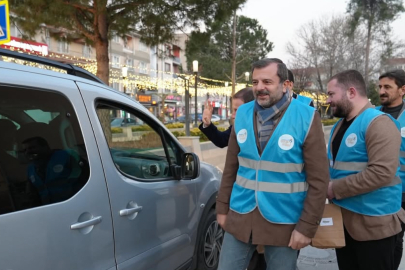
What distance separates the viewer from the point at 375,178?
7.13ft

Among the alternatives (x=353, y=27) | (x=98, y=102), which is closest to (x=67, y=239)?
(x=98, y=102)

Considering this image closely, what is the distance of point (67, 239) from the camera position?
1.91m

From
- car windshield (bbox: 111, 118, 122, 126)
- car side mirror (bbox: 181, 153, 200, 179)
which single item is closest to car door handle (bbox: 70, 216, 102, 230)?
car side mirror (bbox: 181, 153, 200, 179)

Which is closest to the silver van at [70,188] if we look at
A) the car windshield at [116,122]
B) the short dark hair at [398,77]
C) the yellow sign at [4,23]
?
the short dark hair at [398,77]

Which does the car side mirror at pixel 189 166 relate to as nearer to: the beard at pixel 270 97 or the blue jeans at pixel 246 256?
the blue jeans at pixel 246 256

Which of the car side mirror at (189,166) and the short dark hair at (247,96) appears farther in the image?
the short dark hair at (247,96)

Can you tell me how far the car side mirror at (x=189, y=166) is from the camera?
303 centimetres

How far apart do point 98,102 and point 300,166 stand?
127 centimetres

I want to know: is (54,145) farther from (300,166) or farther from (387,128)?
(387,128)

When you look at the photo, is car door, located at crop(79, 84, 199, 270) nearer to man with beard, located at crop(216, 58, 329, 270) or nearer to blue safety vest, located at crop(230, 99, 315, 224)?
man with beard, located at crop(216, 58, 329, 270)

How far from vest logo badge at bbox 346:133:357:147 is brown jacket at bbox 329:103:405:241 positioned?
87mm

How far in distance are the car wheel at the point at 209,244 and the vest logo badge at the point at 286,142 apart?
5.12 feet

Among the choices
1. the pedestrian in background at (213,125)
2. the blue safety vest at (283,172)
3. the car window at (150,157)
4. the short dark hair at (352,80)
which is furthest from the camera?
the pedestrian in background at (213,125)

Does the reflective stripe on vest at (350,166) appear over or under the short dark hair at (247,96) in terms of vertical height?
under
